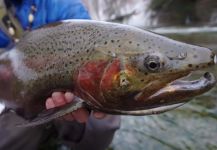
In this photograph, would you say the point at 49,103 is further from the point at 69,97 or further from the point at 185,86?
the point at 185,86

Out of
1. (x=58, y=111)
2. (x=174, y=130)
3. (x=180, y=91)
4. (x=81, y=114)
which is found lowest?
(x=174, y=130)

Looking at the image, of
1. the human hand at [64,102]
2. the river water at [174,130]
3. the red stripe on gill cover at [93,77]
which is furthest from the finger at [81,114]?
the river water at [174,130]

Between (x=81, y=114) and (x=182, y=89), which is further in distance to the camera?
(x=81, y=114)

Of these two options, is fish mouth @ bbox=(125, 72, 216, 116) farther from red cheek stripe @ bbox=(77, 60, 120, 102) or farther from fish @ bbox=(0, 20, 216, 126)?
red cheek stripe @ bbox=(77, 60, 120, 102)

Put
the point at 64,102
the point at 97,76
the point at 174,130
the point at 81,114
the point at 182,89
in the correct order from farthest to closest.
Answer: the point at 174,130, the point at 81,114, the point at 64,102, the point at 97,76, the point at 182,89

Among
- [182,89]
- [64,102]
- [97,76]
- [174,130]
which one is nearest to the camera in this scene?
[182,89]

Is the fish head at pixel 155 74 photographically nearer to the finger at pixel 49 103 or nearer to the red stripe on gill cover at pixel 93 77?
the red stripe on gill cover at pixel 93 77

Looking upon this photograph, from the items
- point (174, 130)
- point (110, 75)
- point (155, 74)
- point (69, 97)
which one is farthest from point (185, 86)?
point (174, 130)

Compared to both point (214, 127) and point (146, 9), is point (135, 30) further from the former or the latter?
point (146, 9)
